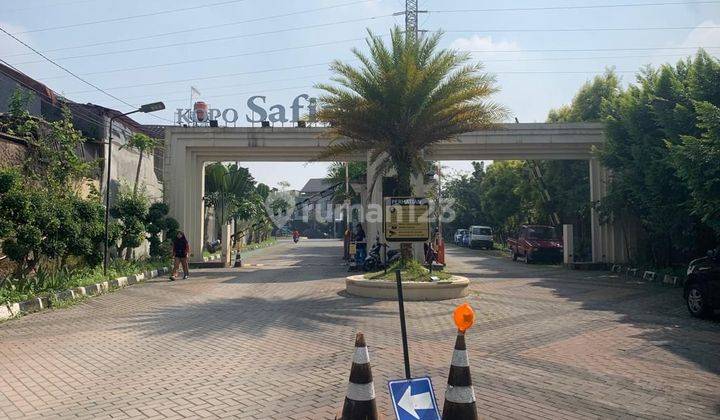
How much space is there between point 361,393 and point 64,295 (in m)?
9.96

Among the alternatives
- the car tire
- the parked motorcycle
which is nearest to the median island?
the parked motorcycle

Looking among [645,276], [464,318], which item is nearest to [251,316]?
[464,318]

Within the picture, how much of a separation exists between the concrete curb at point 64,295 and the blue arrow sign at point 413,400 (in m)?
8.64

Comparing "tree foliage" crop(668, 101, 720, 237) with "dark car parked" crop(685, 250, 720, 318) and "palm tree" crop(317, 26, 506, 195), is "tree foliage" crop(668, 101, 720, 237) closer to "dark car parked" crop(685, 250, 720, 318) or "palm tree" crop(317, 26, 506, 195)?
"dark car parked" crop(685, 250, 720, 318)

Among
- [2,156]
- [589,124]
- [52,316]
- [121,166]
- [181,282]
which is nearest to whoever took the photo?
[52,316]

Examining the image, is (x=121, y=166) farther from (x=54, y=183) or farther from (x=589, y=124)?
(x=589, y=124)

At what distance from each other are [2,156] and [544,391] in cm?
1329

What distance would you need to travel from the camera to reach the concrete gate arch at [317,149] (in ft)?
68.3

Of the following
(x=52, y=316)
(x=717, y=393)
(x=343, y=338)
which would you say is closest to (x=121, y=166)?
(x=52, y=316)

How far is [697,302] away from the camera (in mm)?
10141

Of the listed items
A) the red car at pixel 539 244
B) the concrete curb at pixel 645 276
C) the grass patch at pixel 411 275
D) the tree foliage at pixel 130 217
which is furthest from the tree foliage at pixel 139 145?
the concrete curb at pixel 645 276

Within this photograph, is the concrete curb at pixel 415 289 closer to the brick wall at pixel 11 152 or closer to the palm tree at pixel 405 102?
the palm tree at pixel 405 102

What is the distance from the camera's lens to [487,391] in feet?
18.4

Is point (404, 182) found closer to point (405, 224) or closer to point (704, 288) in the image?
point (704, 288)
